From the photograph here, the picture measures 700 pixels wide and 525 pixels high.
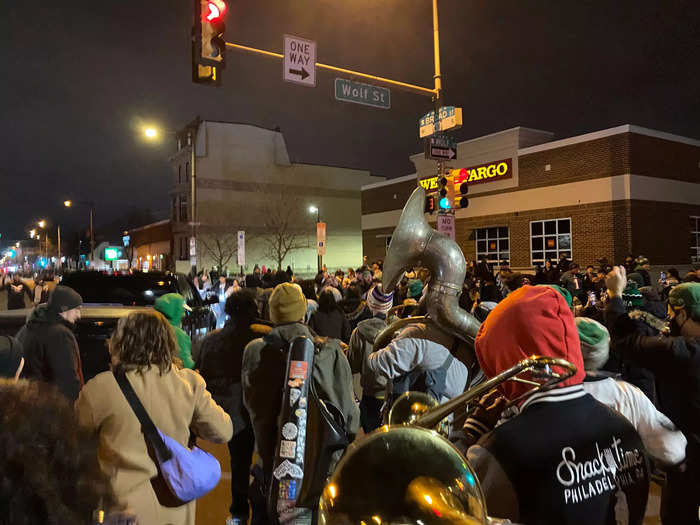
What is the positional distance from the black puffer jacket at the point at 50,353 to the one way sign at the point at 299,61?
6742 millimetres

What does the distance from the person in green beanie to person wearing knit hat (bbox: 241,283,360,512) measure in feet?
5.96

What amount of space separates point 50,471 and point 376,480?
64 centimetres

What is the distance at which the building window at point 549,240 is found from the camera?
786 inches

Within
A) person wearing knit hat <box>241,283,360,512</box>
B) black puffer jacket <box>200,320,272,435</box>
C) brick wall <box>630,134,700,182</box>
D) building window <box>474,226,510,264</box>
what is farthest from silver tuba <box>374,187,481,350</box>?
building window <box>474,226,510,264</box>

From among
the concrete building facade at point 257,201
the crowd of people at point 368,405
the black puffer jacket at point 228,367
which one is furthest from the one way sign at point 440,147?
the concrete building facade at point 257,201

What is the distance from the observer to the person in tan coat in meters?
2.26

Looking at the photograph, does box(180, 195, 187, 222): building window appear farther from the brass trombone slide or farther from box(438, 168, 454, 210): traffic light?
the brass trombone slide

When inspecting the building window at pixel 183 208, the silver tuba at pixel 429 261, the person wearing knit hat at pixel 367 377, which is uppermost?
the building window at pixel 183 208

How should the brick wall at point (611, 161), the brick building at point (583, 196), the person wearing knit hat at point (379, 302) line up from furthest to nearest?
the brick building at point (583, 196) < the brick wall at point (611, 161) < the person wearing knit hat at point (379, 302)

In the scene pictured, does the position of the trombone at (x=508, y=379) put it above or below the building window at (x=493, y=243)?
below

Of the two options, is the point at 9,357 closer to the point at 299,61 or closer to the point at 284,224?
the point at 299,61

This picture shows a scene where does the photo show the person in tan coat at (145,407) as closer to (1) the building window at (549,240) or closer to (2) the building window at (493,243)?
(1) the building window at (549,240)

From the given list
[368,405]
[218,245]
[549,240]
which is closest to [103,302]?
[368,405]

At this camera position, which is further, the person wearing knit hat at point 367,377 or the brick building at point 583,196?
the brick building at point 583,196
